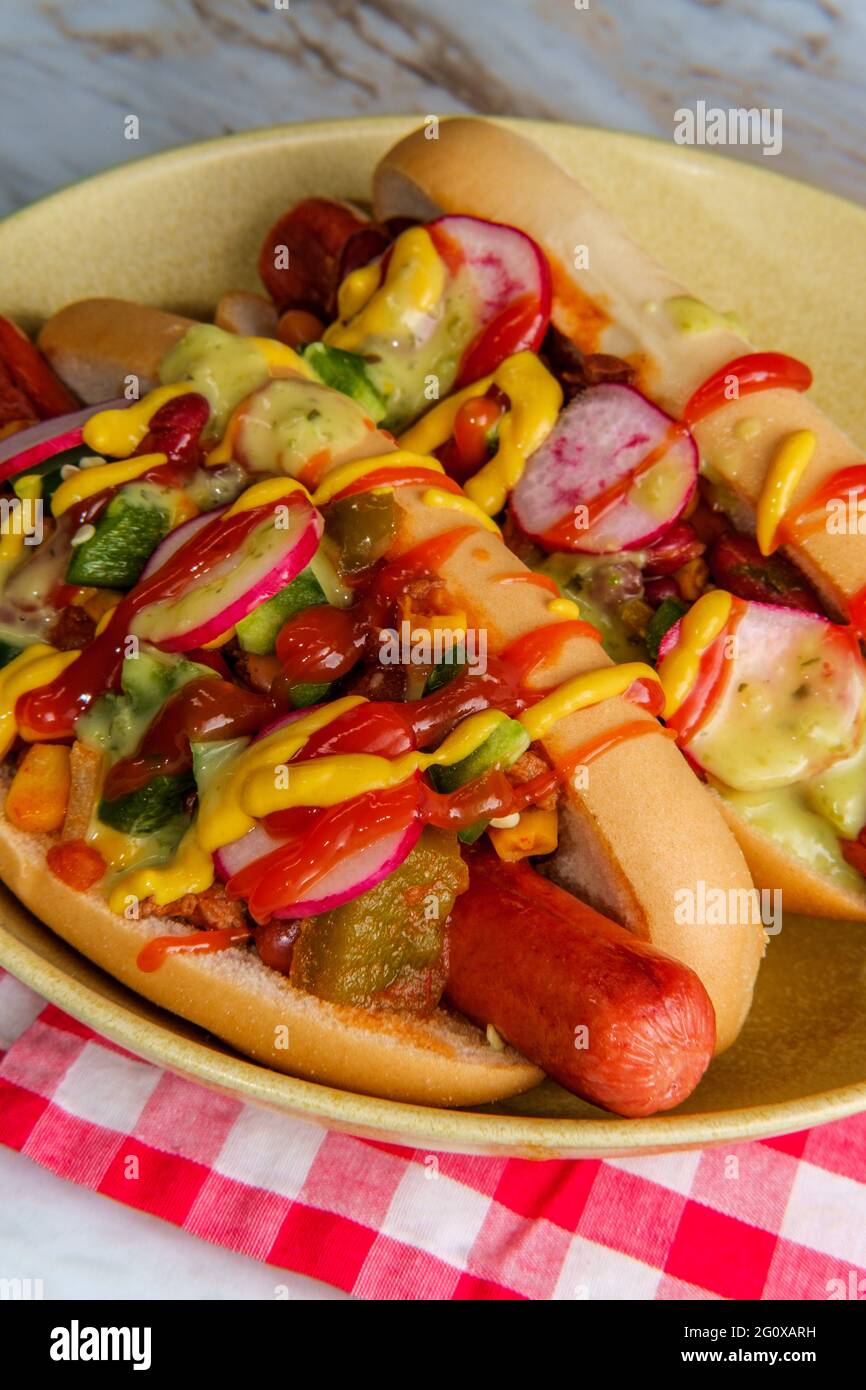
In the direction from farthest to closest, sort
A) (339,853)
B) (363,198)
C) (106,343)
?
(363,198), (106,343), (339,853)

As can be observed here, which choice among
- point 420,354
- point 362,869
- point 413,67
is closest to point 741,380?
point 420,354

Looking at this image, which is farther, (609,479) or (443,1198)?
(609,479)

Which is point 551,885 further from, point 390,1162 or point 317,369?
point 317,369

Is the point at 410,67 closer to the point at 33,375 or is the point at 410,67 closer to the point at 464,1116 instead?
the point at 33,375

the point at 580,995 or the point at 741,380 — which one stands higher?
the point at 741,380

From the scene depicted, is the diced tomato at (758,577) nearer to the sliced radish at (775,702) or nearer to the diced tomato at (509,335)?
the sliced radish at (775,702)

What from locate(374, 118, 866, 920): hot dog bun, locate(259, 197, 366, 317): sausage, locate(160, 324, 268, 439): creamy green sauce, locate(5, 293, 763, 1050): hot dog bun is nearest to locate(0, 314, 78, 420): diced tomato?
locate(160, 324, 268, 439): creamy green sauce
